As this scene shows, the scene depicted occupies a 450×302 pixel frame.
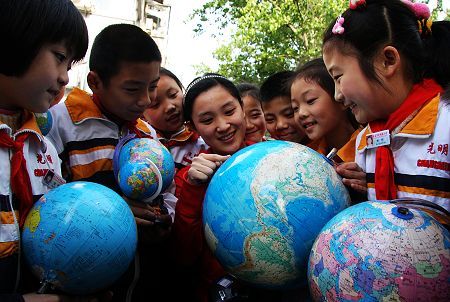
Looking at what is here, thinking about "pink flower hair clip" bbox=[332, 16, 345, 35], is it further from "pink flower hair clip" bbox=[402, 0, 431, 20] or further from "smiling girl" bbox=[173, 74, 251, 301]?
"smiling girl" bbox=[173, 74, 251, 301]

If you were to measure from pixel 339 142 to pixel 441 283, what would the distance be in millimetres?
1818

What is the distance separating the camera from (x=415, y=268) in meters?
1.41

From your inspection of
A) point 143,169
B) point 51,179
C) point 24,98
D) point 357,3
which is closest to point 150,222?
point 143,169

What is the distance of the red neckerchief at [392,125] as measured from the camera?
201 centimetres

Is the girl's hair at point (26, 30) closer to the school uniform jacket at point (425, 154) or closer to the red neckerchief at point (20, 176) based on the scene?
the red neckerchief at point (20, 176)

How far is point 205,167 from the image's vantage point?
7.64 feet

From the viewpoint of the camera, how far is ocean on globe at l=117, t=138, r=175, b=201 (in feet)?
7.81

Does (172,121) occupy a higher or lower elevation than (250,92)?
lower

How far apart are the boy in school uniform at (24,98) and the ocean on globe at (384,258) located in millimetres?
1322

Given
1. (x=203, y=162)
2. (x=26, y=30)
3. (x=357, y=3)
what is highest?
(x=357, y=3)

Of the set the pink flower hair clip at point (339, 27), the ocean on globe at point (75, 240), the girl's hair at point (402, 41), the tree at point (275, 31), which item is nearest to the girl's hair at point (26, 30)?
the ocean on globe at point (75, 240)

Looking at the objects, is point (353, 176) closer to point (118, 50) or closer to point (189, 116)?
point (189, 116)

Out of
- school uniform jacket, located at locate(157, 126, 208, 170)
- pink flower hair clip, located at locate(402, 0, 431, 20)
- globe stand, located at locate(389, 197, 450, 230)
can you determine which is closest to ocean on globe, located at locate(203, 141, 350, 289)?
globe stand, located at locate(389, 197, 450, 230)

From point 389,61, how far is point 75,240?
1.89 meters
